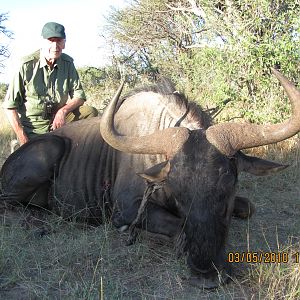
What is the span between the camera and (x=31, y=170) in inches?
172

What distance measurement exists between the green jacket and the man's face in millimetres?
104

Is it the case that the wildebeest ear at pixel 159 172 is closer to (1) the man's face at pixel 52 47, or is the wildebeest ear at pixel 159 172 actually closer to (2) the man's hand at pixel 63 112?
(2) the man's hand at pixel 63 112

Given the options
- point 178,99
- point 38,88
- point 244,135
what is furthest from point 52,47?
point 244,135

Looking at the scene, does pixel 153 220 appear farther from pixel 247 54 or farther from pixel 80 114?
pixel 247 54

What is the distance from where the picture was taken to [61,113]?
538 centimetres

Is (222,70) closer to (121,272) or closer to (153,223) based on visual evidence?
(153,223)

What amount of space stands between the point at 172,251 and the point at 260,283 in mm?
768

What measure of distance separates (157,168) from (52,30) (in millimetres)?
2734

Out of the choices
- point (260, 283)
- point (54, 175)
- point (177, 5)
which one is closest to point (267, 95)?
point (54, 175)

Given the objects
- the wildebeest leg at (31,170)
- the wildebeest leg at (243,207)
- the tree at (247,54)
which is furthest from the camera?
the tree at (247,54)
